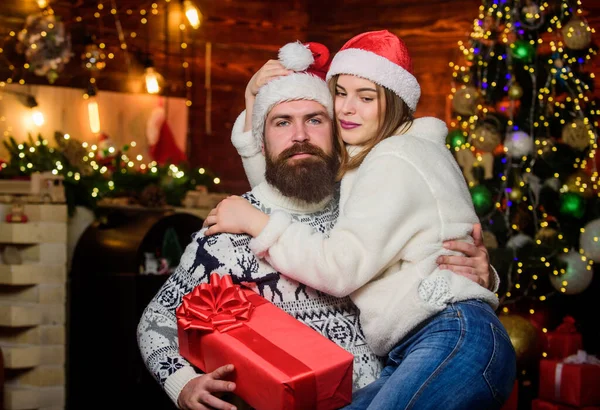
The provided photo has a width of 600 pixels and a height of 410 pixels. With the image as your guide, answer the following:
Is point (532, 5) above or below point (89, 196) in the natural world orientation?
above

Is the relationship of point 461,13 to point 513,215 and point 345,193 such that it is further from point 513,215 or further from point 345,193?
point 345,193

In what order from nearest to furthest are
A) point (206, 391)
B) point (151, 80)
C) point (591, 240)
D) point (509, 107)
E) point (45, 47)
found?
1. point (206, 391)
2. point (591, 240)
3. point (509, 107)
4. point (45, 47)
5. point (151, 80)

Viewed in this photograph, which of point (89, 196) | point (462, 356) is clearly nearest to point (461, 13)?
point (89, 196)

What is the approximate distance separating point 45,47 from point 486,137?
297cm

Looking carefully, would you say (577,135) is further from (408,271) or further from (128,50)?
(128,50)

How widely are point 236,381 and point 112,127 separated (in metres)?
4.43

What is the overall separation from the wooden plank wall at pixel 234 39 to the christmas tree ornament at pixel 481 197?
1765mm

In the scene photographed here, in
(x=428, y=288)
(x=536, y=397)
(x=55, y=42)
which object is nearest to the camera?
(x=428, y=288)

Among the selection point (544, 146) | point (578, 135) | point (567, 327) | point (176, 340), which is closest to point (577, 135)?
point (578, 135)

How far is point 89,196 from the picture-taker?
165 inches

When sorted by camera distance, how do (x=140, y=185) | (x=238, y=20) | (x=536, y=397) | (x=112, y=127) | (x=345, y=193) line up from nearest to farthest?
(x=345, y=193), (x=536, y=397), (x=140, y=185), (x=112, y=127), (x=238, y=20)

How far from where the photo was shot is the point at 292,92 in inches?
88.3

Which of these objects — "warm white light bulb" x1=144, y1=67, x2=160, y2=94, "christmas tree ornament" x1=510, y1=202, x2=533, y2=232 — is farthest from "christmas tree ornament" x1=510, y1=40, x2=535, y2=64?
"warm white light bulb" x1=144, y1=67, x2=160, y2=94

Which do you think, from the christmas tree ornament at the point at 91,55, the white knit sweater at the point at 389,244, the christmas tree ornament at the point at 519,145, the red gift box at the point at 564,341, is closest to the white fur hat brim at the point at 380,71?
the white knit sweater at the point at 389,244
